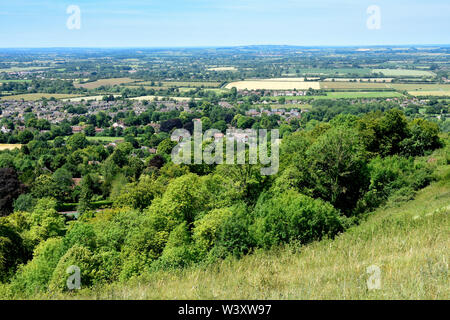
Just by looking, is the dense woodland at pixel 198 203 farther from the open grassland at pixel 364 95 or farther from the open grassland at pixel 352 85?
the open grassland at pixel 352 85

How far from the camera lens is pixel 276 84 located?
150 meters

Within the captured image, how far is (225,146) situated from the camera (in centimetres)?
3166

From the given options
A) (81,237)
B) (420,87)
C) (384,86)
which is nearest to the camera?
(81,237)

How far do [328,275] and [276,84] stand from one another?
148 meters

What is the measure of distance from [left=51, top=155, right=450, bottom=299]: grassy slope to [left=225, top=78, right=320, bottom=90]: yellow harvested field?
130 meters

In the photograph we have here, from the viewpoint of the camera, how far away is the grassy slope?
18.9 feet

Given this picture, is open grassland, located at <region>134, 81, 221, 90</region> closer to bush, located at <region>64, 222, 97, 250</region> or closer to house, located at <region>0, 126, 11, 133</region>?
house, located at <region>0, 126, 11, 133</region>

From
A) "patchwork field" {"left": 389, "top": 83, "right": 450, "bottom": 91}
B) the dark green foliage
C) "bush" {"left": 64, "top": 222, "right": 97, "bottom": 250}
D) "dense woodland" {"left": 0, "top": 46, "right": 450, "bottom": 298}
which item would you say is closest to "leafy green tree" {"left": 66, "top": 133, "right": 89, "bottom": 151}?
"dense woodland" {"left": 0, "top": 46, "right": 450, "bottom": 298}

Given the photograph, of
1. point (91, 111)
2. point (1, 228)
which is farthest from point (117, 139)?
point (1, 228)

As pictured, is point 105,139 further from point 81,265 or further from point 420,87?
point 420,87

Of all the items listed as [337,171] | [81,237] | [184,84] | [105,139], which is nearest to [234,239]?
[81,237]
